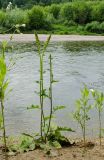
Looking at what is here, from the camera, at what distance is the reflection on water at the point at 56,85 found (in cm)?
1170

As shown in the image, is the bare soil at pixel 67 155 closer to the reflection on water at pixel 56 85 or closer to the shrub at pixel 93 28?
the reflection on water at pixel 56 85

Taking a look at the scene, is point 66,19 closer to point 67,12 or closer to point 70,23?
point 67,12

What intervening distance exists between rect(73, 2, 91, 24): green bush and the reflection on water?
60.3 m

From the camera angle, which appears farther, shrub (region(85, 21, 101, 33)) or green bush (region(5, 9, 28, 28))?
shrub (region(85, 21, 101, 33))

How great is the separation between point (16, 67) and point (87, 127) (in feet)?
50.1

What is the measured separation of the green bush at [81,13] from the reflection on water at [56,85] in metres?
60.3

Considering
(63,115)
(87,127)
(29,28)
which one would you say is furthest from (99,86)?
(29,28)

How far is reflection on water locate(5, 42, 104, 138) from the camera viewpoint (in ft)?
38.4

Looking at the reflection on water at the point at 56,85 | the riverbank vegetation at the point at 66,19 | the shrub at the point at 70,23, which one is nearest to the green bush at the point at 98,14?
the riverbank vegetation at the point at 66,19

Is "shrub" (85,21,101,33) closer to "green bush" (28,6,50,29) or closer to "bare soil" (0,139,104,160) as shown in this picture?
"green bush" (28,6,50,29)

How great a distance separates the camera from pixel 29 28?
77.3 meters

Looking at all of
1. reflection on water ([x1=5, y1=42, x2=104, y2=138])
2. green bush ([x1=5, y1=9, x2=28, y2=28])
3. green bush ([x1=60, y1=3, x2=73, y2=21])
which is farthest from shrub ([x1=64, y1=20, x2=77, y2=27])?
reflection on water ([x1=5, y1=42, x2=104, y2=138])

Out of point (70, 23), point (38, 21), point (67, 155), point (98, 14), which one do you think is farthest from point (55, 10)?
point (67, 155)

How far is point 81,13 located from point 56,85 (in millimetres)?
75313
